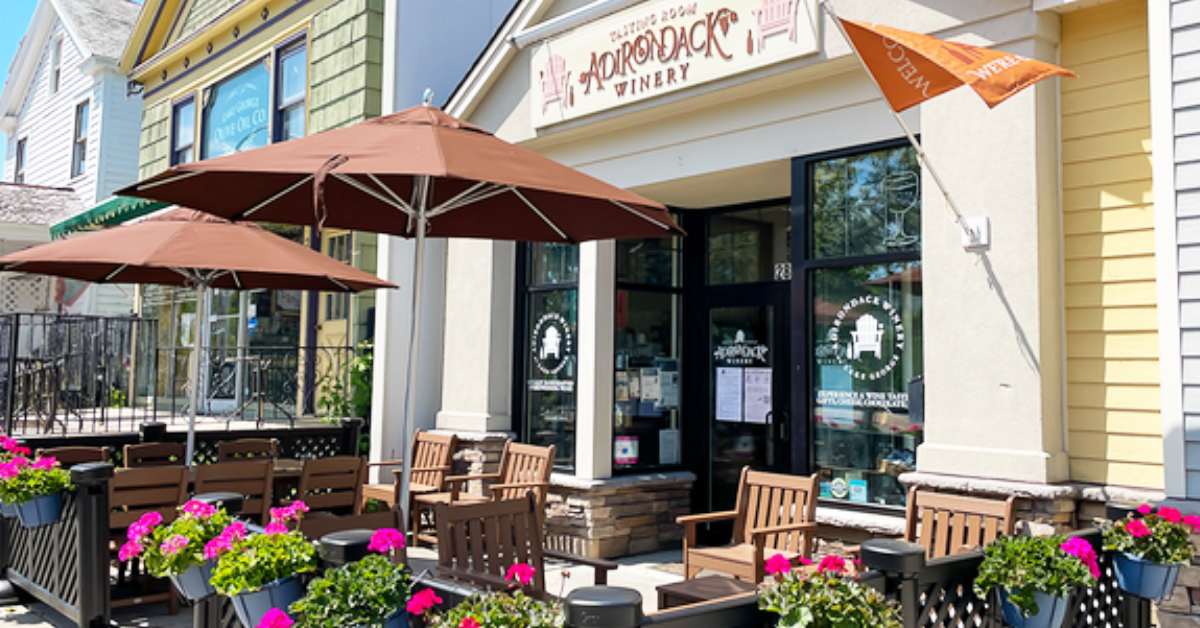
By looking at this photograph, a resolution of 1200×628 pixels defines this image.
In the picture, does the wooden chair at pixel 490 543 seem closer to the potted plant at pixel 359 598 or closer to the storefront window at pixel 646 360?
the potted plant at pixel 359 598

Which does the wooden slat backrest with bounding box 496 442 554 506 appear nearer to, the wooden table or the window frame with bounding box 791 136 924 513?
the window frame with bounding box 791 136 924 513

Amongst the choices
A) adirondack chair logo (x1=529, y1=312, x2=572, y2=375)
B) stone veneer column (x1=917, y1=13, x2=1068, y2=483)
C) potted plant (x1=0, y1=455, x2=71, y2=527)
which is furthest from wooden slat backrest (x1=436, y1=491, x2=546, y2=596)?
adirondack chair logo (x1=529, y1=312, x2=572, y2=375)

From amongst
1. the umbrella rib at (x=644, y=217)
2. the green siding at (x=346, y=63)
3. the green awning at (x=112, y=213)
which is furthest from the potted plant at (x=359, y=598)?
the green awning at (x=112, y=213)

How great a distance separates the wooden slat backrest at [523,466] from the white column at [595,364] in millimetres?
354

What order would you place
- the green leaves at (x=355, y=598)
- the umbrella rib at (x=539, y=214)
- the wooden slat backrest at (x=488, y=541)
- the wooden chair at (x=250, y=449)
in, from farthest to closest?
the wooden chair at (x=250, y=449) → the umbrella rib at (x=539, y=214) → the wooden slat backrest at (x=488, y=541) → the green leaves at (x=355, y=598)

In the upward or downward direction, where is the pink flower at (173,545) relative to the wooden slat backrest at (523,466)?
upward

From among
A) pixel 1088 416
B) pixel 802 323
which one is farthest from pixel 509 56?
pixel 1088 416

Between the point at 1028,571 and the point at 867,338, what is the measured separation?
2832 mm

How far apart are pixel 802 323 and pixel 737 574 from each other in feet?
5.98

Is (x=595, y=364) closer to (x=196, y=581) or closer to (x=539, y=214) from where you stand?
(x=539, y=214)

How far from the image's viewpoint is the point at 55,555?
5512mm

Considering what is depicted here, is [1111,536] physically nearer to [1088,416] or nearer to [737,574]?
[1088,416]

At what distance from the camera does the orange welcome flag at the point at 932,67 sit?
457 cm

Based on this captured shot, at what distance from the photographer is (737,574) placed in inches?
219
